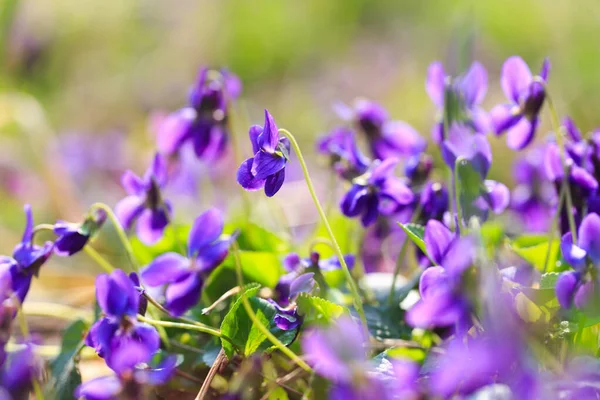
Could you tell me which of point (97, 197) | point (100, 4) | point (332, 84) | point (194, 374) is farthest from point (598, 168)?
point (100, 4)

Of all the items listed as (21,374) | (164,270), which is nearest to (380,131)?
(164,270)

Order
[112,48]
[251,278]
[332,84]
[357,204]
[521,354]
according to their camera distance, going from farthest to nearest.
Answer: [112,48] < [332,84] < [251,278] < [357,204] < [521,354]

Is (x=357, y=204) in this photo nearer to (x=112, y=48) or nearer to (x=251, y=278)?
(x=251, y=278)

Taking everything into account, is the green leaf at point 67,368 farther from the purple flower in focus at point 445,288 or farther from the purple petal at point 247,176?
the purple flower in focus at point 445,288

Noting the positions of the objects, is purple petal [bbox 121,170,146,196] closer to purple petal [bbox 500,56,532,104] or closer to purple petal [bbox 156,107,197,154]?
purple petal [bbox 156,107,197,154]

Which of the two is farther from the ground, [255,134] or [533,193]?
[255,134]

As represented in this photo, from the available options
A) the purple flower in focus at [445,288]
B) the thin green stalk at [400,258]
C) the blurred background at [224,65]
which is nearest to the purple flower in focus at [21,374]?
the purple flower in focus at [445,288]

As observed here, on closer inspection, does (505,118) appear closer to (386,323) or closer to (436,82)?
(436,82)
